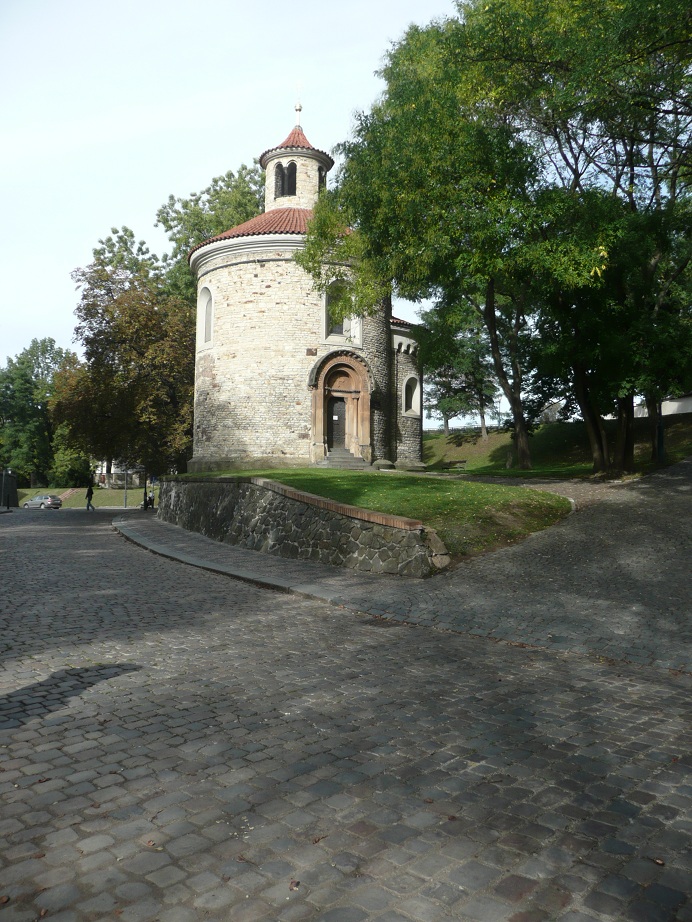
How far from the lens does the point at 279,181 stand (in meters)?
33.6

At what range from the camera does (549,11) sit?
1471 centimetres

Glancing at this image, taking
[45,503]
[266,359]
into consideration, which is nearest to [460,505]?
[266,359]

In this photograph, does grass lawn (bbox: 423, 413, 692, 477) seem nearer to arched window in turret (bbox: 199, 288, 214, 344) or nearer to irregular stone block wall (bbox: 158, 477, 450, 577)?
irregular stone block wall (bbox: 158, 477, 450, 577)

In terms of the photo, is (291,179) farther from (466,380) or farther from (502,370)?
(466,380)

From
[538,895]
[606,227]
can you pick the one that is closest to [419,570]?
[538,895]

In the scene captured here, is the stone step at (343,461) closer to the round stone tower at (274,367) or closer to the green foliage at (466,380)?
the round stone tower at (274,367)

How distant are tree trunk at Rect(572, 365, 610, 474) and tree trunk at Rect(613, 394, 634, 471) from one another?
595mm

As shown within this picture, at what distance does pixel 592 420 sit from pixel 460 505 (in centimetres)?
900

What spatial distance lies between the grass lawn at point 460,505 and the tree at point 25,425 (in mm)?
60521

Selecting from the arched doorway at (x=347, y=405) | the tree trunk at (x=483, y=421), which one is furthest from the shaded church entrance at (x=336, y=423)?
the tree trunk at (x=483, y=421)

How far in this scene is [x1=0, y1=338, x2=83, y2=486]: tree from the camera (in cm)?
7119

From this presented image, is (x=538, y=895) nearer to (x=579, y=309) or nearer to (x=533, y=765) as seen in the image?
(x=533, y=765)

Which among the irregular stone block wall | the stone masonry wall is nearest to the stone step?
the stone masonry wall

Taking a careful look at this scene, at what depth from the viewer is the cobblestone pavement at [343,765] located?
271 cm
